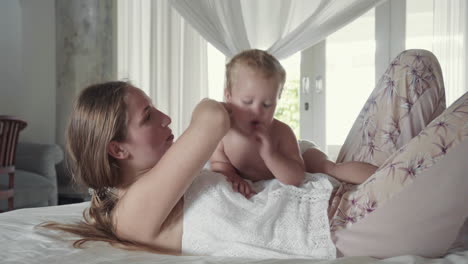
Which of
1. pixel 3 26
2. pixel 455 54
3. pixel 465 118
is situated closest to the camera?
pixel 465 118

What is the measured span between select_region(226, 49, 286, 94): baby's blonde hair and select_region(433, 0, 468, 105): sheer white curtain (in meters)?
1.92

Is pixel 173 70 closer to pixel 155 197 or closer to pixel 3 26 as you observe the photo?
pixel 3 26

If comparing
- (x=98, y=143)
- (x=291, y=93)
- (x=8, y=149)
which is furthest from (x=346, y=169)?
(x=8, y=149)

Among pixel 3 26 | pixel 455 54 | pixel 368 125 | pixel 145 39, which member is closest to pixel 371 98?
pixel 368 125

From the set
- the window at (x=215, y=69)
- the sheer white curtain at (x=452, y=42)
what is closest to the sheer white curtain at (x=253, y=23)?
the window at (x=215, y=69)

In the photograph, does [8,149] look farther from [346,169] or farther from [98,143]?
[346,169]

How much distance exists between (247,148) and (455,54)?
206cm

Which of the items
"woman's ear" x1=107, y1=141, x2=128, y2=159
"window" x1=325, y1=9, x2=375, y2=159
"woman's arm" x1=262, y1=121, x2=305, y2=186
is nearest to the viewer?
"woman's ear" x1=107, y1=141, x2=128, y2=159

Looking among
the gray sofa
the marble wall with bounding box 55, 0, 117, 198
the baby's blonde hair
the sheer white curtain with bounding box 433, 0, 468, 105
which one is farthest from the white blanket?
the marble wall with bounding box 55, 0, 117, 198

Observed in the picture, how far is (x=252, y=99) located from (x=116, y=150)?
400 mm

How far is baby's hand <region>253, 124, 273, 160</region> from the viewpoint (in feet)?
4.18

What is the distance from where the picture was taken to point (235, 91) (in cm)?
134

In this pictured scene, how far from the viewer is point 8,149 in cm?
282

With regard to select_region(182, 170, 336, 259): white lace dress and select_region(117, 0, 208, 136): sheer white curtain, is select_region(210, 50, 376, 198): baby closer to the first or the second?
select_region(182, 170, 336, 259): white lace dress
